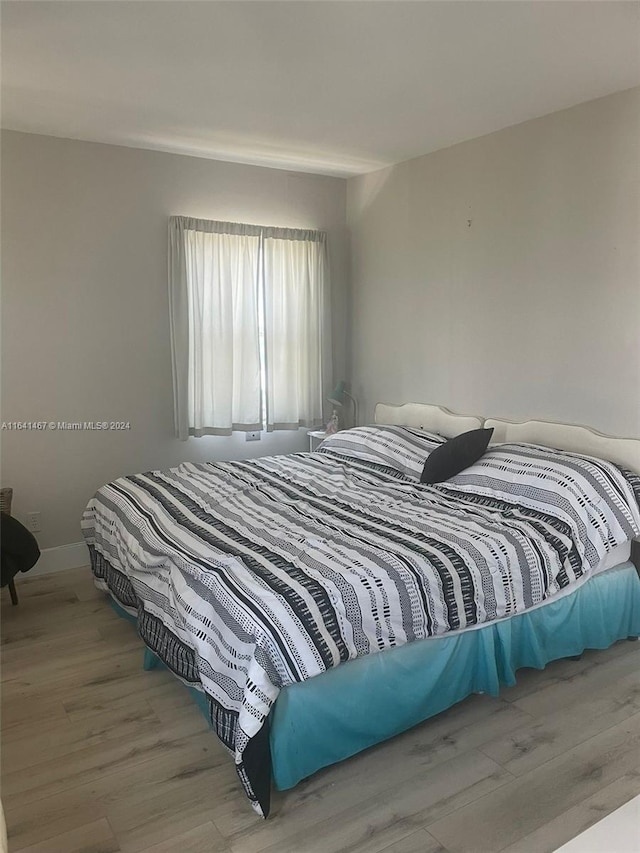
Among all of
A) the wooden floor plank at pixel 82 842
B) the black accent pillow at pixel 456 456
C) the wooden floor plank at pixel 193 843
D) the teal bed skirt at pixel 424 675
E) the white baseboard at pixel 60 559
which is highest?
the black accent pillow at pixel 456 456

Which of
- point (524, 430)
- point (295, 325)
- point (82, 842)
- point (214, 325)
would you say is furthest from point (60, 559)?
point (524, 430)

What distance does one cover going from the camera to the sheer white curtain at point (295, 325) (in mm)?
4473

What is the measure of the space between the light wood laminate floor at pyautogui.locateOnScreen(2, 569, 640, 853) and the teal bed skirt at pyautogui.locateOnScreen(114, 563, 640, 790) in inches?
3.5

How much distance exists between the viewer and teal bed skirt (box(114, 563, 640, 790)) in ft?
6.73

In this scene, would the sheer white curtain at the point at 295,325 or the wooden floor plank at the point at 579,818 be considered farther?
the sheer white curtain at the point at 295,325

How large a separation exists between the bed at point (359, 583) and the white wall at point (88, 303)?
699 mm

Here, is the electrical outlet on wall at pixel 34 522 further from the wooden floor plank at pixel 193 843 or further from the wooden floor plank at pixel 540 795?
the wooden floor plank at pixel 540 795

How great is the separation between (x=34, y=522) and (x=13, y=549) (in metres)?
0.73

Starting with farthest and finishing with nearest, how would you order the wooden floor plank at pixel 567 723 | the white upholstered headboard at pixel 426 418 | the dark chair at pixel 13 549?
the white upholstered headboard at pixel 426 418 → the dark chair at pixel 13 549 → the wooden floor plank at pixel 567 723

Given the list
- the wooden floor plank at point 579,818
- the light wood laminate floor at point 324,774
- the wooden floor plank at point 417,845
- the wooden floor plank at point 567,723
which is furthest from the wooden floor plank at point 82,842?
the wooden floor plank at point 567,723

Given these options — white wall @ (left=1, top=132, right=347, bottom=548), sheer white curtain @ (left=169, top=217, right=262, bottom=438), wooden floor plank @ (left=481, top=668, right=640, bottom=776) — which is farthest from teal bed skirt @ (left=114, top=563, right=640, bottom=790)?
sheer white curtain @ (left=169, top=217, right=262, bottom=438)

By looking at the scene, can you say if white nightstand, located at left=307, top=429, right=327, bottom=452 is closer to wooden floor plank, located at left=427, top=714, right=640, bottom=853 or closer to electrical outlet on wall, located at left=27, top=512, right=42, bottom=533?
electrical outlet on wall, located at left=27, top=512, right=42, bottom=533

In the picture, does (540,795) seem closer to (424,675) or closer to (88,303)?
(424,675)

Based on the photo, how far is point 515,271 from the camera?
356 centimetres
